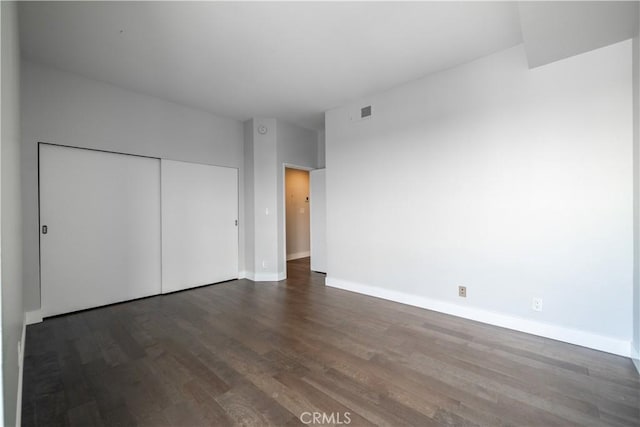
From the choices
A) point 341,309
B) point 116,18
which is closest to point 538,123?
point 341,309

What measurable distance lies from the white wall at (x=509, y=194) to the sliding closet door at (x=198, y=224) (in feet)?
7.54

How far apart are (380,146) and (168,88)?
9.57 ft

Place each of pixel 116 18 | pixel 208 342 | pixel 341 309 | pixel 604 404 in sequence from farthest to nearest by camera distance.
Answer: pixel 341 309 → pixel 208 342 → pixel 116 18 → pixel 604 404

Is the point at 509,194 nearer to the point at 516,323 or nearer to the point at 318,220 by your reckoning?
the point at 516,323

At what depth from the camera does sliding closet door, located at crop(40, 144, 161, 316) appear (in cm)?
303

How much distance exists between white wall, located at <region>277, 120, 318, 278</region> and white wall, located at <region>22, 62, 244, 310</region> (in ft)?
3.26

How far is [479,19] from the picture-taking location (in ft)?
7.50

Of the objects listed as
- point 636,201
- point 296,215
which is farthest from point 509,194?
point 296,215

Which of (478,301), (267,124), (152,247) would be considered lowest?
(478,301)

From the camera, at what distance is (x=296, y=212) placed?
6.83 metres

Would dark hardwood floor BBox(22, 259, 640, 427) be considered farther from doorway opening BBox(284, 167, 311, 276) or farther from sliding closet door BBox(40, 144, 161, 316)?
doorway opening BBox(284, 167, 311, 276)

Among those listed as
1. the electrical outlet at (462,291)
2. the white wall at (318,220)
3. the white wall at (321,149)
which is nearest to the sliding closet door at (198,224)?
the white wall at (318,220)

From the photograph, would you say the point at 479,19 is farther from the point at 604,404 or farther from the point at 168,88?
the point at 168,88

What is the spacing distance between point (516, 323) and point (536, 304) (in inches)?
10.6
